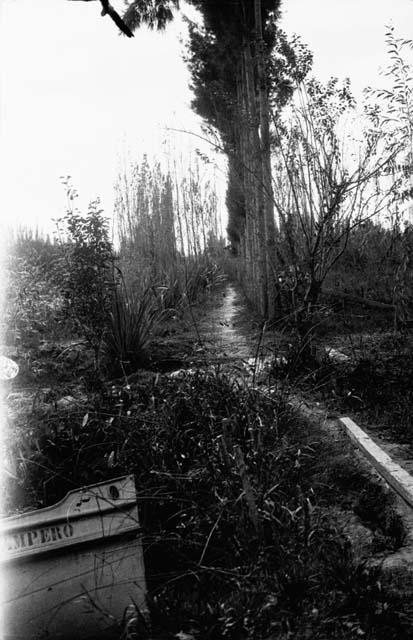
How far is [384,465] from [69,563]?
1.68 metres

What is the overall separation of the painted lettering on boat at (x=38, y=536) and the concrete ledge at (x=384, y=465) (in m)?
1.60

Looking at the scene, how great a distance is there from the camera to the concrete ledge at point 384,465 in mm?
3277

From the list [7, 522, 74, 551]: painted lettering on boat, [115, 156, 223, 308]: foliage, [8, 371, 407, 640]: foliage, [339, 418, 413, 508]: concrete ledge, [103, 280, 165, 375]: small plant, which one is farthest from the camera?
[115, 156, 223, 308]: foliage

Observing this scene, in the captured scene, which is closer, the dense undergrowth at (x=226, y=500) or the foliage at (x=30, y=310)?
the dense undergrowth at (x=226, y=500)

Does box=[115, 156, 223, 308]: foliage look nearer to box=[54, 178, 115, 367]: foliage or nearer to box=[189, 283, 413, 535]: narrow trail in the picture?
box=[189, 283, 413, 535]: narrow trail

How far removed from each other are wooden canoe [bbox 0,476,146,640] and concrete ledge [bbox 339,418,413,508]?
1.29 meters

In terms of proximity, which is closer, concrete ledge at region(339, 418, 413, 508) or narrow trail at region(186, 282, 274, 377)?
concrete ledge at region(339, 418, 413, 508)

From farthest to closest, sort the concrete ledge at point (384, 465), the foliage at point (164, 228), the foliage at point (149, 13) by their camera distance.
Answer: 1. the foliage at point (164, 228)
2. the foliage at point (149, 13)
3. the concrete ledge at point (384, 465)

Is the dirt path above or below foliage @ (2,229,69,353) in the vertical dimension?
below

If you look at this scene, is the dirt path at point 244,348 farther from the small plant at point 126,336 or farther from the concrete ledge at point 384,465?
the small plant at point 126,336

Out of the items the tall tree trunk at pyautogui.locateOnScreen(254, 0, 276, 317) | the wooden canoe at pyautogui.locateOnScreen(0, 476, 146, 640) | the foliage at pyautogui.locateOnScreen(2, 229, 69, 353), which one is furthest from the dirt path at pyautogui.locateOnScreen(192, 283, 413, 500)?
the foliage at pyautogui.locateOnScreen(2, 229, 69, 353)

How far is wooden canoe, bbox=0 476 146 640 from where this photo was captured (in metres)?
2.93

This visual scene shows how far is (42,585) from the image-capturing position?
3.04 meters

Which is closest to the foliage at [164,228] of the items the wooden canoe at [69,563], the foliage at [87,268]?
the foliage at [87,268]
